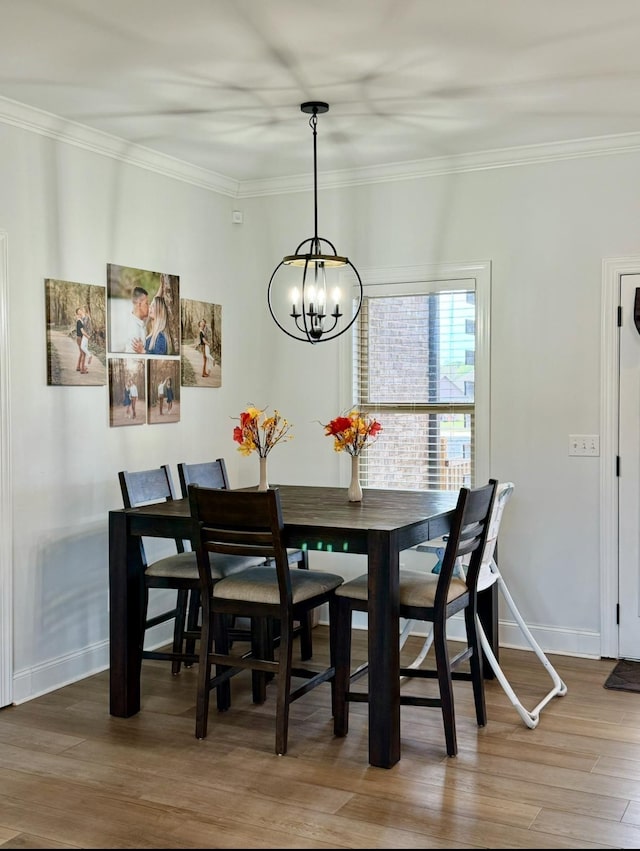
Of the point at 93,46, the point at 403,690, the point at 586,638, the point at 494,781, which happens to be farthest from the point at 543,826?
the point at 93,46

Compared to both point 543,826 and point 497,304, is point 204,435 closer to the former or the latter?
point 497,304

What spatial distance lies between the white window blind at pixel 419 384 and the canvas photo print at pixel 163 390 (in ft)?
3.47

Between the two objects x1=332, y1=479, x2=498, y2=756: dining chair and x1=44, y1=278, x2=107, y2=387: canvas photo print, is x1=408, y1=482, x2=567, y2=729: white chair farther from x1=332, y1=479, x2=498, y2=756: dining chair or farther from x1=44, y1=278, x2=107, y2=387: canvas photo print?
x1=44, y1=278, x2=107, y2=387: canvas photo print

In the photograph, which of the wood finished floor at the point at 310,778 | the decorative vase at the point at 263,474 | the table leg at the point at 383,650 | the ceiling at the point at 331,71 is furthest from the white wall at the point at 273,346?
the table leg at the point at 383,650

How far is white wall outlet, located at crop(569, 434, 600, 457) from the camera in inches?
184

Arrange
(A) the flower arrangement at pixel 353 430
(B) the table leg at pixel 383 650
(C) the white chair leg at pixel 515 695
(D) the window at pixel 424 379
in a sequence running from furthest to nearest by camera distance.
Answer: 1. (D) the window at pixel 424 379
2. (A) the flower arrangement at pixel 353 430
3. (C) the white chair leg at pixel 515 695
4. (B) the table leg at pixel 383 650

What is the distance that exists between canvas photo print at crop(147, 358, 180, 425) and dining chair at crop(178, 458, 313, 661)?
0.42m

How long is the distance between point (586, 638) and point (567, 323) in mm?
1657

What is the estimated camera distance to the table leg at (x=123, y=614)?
3.80 metres

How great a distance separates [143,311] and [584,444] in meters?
2.43

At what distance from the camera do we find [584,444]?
4.70 metres

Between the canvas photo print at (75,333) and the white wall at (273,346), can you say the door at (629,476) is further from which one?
the canvas photo print at (75,333)

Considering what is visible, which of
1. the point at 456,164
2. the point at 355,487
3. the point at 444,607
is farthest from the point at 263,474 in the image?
the point at 456,164

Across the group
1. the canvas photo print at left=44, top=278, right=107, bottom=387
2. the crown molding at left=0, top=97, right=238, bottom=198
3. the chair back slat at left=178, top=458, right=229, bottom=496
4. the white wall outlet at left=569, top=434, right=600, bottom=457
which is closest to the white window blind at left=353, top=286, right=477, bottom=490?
the white wall outlet at left=569, top=434, right=600, bottom=457
